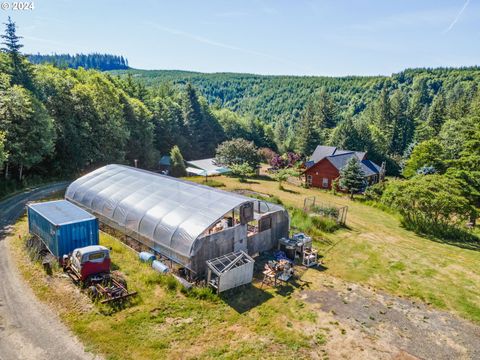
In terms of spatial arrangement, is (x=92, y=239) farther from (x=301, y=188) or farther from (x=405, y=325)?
(x=301, y=188)

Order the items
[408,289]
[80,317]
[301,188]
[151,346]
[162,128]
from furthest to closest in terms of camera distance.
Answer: [162,128] → [301,188] → [408,289] → [80,317] → [151,346]

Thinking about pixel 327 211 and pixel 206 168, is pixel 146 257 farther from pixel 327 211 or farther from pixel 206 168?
pixel 206 168

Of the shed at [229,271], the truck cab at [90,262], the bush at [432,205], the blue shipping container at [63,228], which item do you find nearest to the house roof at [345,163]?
the bush at [432,205]

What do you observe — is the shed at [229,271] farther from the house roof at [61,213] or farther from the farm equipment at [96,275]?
the house roof at [61,213]

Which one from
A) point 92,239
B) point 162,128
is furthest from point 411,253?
point 162,128

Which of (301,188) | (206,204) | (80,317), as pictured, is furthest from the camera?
(301,188)

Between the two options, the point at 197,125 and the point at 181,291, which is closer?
the point at 181,291

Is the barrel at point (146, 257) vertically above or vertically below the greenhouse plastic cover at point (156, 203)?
below
